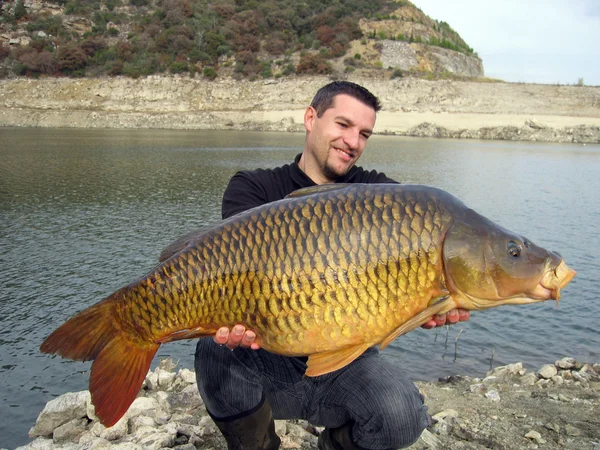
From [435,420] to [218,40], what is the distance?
5051cm

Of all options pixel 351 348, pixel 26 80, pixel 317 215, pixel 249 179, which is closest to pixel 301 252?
pixel 317 215

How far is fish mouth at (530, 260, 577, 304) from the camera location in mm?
1810

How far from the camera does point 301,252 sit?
1.80 metres

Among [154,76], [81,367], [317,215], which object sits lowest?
[81,367]

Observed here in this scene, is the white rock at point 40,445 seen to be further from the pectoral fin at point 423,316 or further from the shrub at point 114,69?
the shrub at point 114,69

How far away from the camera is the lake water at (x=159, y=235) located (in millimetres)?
5023

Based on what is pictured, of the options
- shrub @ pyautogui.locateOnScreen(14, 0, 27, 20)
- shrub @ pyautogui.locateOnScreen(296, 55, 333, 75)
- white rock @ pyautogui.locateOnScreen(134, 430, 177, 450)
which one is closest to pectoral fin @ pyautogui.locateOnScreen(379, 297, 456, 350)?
white rock @ pyautogui.locateOnScreen(134, 430, 177, 450)

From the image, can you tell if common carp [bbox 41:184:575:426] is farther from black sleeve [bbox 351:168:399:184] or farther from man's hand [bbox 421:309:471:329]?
black sleeve [bbox 351:168:399:184]

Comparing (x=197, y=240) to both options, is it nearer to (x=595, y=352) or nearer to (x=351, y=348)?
(x=351, y=348)

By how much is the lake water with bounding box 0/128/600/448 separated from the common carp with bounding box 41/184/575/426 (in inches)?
94.8

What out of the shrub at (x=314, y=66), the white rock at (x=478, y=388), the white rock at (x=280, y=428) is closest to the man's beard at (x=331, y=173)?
the white rock at (x=280, y=428)

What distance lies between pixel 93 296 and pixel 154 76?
41.3 metres

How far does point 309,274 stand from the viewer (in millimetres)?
1767

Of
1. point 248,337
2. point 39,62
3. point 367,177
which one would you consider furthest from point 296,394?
point 39,62
